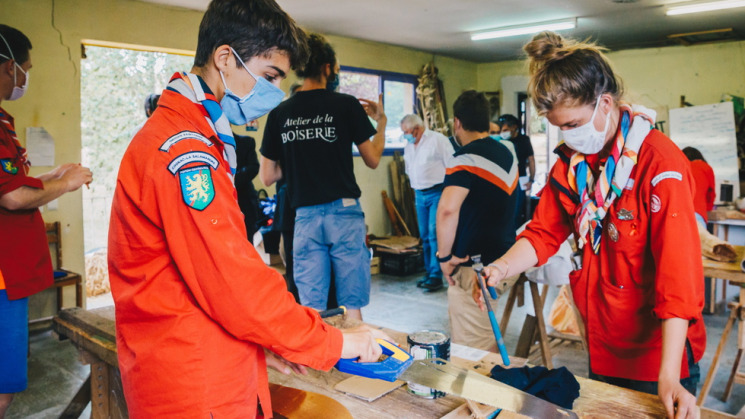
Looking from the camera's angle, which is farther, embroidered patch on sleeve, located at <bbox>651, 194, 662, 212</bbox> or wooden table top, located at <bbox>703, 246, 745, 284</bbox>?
wooden table top, located at <bbox>703, 246, 745, 284</bbox>

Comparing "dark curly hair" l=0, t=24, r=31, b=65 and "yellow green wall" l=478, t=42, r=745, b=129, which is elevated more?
"yellow green wall" l=478, t=42, r=745, b=129

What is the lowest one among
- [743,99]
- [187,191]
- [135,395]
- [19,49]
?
[135,395]

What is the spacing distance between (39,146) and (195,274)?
15.2ft

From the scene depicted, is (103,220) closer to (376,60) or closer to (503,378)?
(376,60)

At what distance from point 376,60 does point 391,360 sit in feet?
23.3

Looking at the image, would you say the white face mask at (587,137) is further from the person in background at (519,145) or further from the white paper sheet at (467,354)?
the person in background at (519,145)

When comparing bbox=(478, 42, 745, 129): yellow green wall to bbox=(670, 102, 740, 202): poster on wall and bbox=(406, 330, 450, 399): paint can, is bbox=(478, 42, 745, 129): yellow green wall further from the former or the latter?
bbox=(406, 330, 450, 399): paint can

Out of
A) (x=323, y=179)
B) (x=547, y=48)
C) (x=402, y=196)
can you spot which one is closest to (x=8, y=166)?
(x=323, y=179)

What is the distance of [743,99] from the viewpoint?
774cm

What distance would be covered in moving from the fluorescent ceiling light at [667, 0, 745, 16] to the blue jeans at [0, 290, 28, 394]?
6.98 m

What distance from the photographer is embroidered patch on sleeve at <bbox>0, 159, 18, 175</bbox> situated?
2.18m

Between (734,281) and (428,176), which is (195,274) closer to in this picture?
(734,281)

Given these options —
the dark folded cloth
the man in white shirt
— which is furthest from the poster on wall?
the dark folded cloth

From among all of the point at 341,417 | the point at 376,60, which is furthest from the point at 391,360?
the point at 376,60
